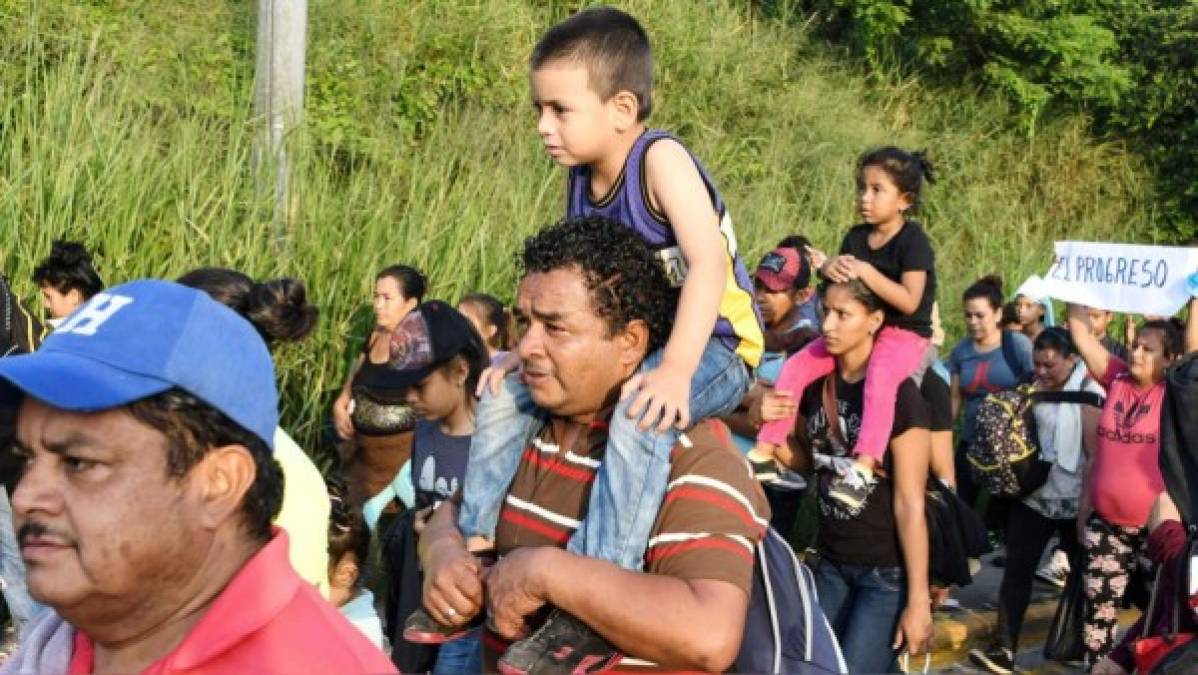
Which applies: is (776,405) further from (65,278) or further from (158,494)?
(158,494)

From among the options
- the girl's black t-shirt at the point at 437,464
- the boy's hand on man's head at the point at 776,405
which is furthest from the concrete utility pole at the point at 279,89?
the boy's hand on man's head at the point at 776,405

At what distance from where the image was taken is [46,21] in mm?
11609

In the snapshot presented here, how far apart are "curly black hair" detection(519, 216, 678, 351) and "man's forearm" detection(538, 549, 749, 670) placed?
1.98ft

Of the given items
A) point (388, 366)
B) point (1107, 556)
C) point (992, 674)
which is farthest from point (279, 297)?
point (992, 674)

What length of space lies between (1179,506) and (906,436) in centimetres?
112

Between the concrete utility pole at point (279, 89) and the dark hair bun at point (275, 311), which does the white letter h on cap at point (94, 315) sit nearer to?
the dark hair bun at point (275, 311)

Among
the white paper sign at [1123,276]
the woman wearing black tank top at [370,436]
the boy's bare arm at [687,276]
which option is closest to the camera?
the boy's bare arm at [687,276]

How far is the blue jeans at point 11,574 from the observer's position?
6.66 m

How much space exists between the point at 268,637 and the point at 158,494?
26 cm

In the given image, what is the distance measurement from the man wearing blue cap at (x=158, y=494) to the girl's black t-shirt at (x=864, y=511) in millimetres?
3853

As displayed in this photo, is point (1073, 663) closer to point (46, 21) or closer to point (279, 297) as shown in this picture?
point (279, 297)

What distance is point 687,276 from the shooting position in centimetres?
386

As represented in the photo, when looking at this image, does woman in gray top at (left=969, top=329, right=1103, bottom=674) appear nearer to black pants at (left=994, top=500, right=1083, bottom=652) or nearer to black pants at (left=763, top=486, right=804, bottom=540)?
black pants at (left=994, top=500, right=1083, bottom=652)

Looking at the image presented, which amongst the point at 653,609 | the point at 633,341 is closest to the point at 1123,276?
the point at 633,341
